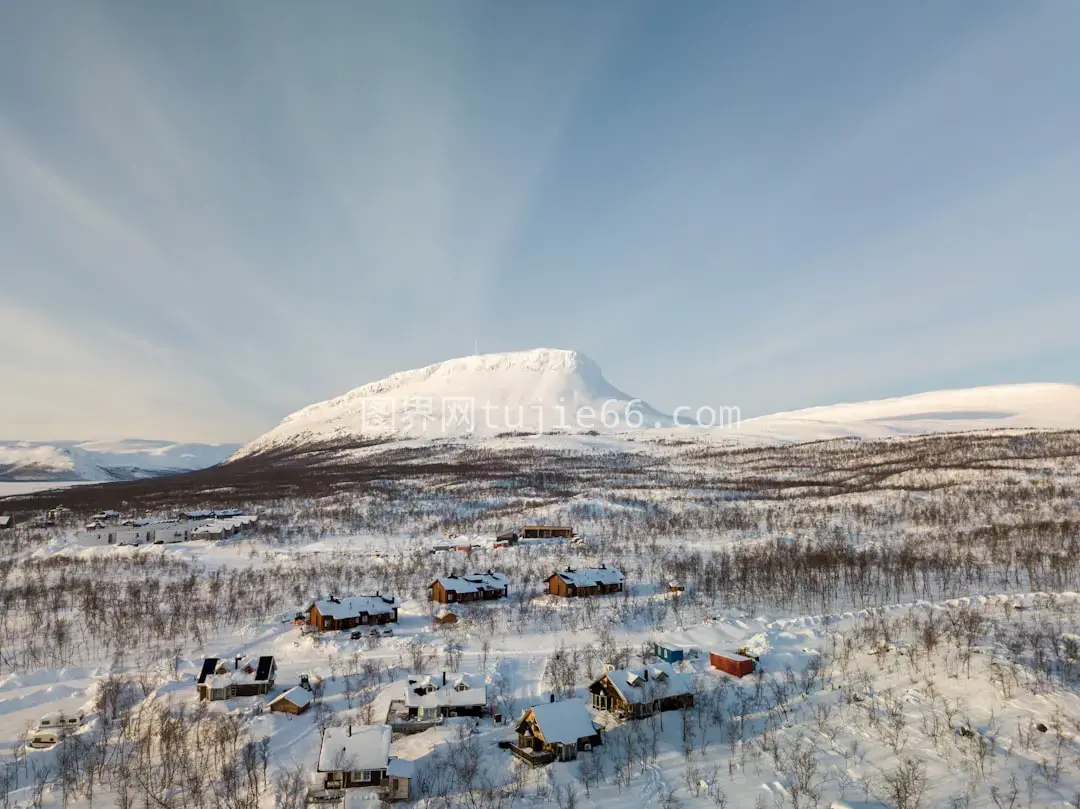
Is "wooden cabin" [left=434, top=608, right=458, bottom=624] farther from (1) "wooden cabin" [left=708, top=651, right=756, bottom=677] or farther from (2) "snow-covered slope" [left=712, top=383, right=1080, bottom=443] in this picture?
(2) "snow-covered slope" [left=712, top=383, right=1080, bottom=443]

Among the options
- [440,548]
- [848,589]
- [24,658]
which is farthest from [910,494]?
[24,658]

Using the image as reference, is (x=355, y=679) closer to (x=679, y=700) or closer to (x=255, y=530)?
(x=679, y=700)

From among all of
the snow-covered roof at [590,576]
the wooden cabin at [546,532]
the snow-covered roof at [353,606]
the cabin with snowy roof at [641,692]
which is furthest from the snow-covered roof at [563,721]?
the wooden cabin at [546,532]

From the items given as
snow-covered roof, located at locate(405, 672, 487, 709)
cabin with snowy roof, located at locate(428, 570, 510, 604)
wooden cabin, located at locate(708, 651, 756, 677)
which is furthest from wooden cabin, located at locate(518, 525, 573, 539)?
snow-covered roof, located at locate(405, 672, 487, 709)

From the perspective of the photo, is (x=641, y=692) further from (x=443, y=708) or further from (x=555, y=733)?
(x=443, y=708)

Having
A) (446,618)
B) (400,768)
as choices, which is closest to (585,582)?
(446,618)

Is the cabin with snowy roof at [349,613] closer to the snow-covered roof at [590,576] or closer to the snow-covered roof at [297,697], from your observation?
the snow-covered roof at [297,697]
